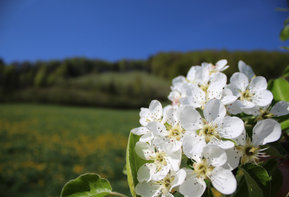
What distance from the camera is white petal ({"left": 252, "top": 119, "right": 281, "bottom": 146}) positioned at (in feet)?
1.36

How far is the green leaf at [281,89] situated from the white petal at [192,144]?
305mm

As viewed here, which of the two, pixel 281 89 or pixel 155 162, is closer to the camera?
pixel 155 162

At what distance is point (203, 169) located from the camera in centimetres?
41

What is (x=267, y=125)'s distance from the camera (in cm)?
41

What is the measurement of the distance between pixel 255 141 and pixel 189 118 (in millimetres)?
138

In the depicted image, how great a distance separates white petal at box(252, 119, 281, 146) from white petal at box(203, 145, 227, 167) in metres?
0.09

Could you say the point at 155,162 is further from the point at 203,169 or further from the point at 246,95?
the point at 246,95

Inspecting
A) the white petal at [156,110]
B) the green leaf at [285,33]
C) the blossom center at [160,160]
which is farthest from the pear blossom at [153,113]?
the green leaf at [285,33]

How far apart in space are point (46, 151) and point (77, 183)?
6.24 metres

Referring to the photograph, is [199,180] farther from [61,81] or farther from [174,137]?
[61,81]

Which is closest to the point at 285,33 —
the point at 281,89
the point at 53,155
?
the point at 281,89

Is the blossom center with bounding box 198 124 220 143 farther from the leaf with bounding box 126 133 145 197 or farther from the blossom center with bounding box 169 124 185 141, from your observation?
the leaf with bounding box 126 133 145 197

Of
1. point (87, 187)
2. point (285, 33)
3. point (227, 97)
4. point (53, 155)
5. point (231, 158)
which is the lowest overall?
point (53, 155)

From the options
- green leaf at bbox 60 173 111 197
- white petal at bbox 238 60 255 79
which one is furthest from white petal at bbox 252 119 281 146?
green leaf at bbox 60 173 111 197
